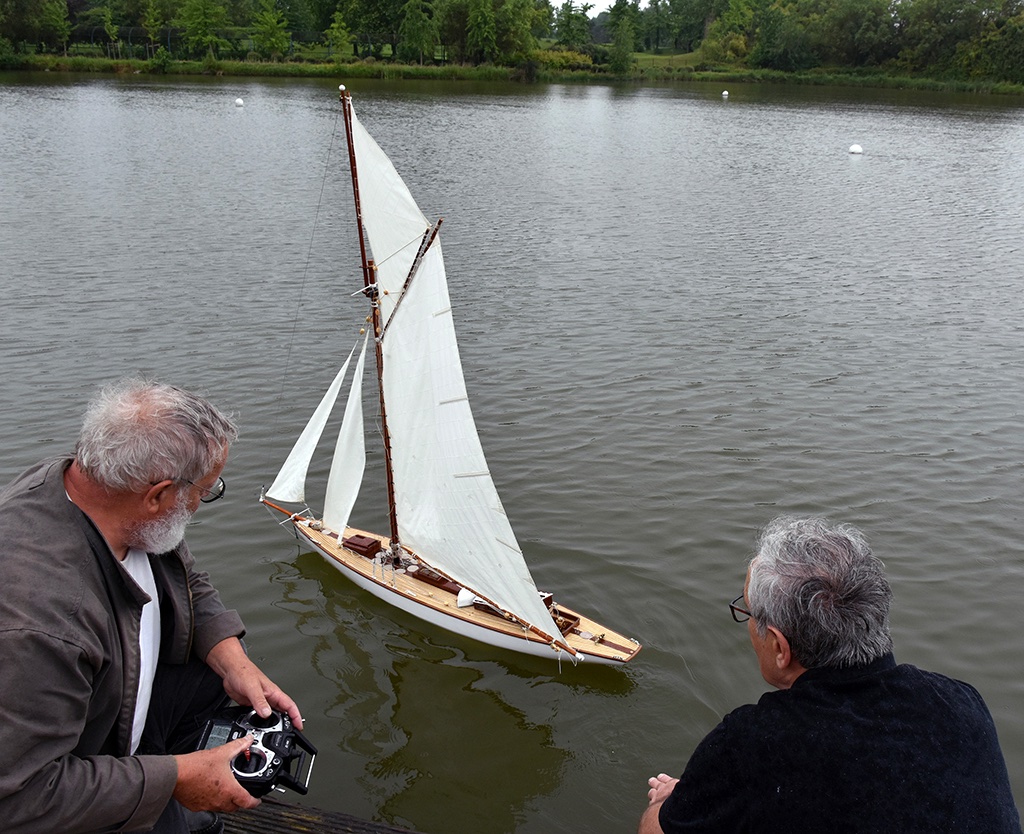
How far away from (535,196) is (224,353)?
15.9 meters

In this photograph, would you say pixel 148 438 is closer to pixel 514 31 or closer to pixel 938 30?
pixel 514 31

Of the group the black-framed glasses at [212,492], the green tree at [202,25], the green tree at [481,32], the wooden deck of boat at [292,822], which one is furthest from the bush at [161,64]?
the black-framed glasses at [212,492]

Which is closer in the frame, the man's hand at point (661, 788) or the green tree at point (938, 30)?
the man's hand at point (661, 788)

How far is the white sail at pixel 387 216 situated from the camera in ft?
25.9

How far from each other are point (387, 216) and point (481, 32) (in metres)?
79.7

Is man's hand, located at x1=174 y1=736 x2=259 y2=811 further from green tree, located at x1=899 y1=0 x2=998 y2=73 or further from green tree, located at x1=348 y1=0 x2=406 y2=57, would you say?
green tree, located at x1=899 y1=0 x2=998 y2=73

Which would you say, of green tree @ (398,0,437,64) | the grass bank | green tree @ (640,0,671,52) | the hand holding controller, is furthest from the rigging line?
green tree @ (640,0,671,52)

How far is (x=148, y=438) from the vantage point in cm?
278

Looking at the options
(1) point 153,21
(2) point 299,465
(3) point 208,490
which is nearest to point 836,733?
(3) point 208,490

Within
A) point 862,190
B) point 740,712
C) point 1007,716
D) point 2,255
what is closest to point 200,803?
point 740,712

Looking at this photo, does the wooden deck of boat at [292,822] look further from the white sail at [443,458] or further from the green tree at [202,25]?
the green tree at [202,25]

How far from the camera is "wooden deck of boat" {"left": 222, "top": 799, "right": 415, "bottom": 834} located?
16.9ft

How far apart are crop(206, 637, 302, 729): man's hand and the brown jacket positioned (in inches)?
23.0

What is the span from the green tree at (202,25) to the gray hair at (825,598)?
88.7m
